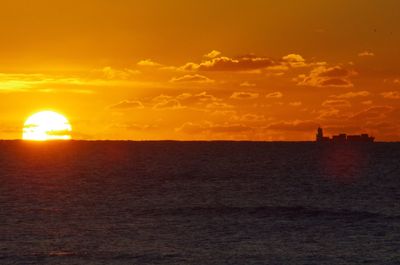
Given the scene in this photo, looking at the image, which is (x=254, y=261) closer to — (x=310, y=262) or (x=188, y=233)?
(x=310, y=262)

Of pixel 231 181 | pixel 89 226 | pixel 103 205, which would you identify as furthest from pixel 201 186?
pixel 89 226

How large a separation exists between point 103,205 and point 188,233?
101 ft

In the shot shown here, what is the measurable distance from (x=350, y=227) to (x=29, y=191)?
58887 millimetres

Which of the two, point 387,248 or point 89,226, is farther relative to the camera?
point 89,226

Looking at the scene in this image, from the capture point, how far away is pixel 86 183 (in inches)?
5546

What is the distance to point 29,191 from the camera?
385 feet

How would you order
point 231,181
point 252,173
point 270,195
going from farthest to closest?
point 252,173 → point 231,181 → point 270,195

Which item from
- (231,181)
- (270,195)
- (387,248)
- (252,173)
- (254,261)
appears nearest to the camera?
(254,261)

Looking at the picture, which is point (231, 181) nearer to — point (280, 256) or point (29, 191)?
point (29, 191)

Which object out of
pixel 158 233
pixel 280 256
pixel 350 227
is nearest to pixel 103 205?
pixel 158 233

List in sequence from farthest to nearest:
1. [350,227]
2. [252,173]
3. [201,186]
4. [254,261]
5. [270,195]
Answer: [252,173] → [201,186] → [270,195] → [350,227] → [254,261]

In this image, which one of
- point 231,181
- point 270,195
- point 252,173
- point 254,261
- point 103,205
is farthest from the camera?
point 252,173

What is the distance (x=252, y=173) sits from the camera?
170125 millimetres

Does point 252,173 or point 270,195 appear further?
point 252,173
